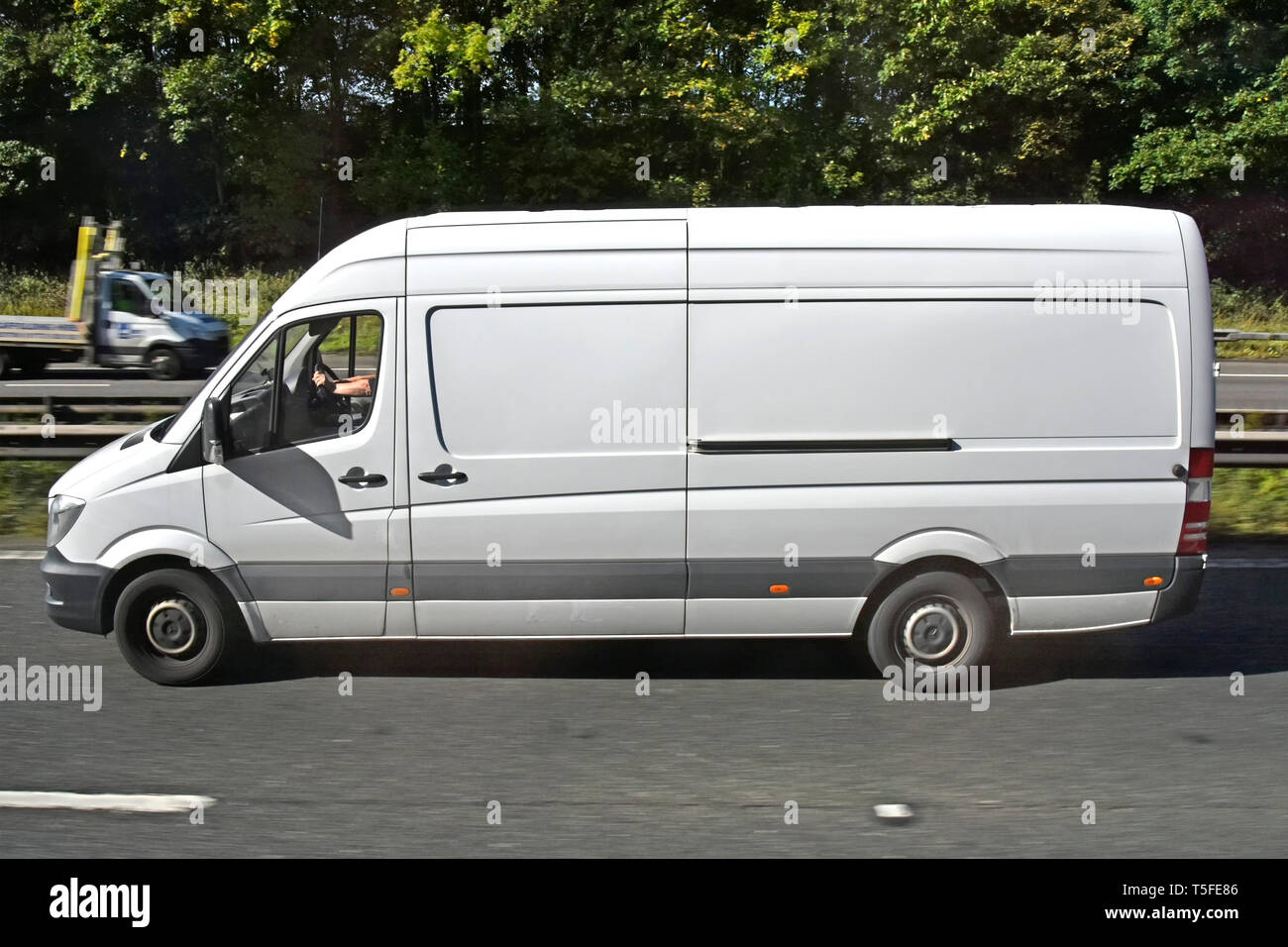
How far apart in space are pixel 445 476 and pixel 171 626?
1.59 metres

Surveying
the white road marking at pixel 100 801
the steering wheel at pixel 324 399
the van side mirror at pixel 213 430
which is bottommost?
the white road marking at pixel 100 801

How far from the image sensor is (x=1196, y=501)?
21.5 ft

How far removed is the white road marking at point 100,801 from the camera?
207 inches

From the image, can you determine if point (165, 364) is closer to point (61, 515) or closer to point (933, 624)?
point (61, 515)

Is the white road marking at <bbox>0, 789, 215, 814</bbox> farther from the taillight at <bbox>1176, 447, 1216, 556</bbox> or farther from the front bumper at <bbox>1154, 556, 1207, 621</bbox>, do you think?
the taillight at <bbox>1176, 447, 1216, 556</bbox>

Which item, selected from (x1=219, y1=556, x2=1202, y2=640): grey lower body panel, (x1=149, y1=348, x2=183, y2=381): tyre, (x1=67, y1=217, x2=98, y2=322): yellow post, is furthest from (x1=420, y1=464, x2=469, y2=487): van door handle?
(x1=67, y1=217, x2=98, y2=322): yellow post

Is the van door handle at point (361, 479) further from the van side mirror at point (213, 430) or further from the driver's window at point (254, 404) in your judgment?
the van side mirror at point (213, 430)

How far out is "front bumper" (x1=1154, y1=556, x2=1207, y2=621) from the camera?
6.61 m

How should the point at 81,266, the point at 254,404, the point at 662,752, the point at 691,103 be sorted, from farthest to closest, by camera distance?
the point at 691,103 → the point at 81,266 → the point at 254,404 → the point at 662,752

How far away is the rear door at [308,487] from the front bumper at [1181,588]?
3723 mm

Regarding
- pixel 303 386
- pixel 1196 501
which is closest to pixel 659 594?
pixel 303 386

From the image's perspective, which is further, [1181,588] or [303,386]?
[303,386]

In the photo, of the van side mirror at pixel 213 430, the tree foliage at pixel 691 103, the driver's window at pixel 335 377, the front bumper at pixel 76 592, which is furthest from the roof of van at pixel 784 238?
the tree foliage at pixel 691 103

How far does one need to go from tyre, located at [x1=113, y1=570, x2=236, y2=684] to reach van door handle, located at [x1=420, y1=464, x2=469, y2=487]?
1252 mm
